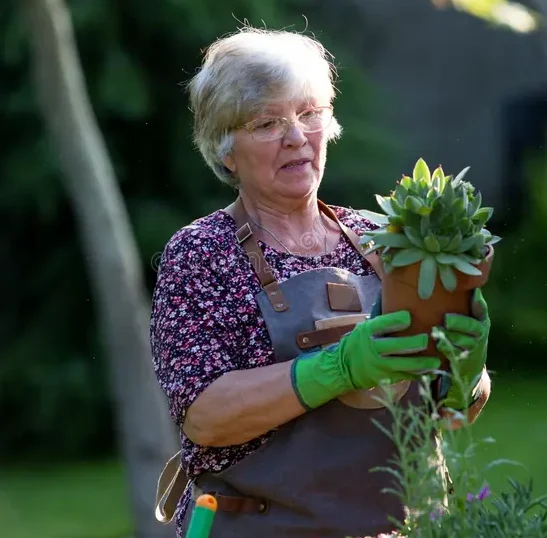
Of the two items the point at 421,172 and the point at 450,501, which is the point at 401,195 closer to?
the point at 421,172

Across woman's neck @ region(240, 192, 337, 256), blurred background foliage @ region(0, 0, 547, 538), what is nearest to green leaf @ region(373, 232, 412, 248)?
woman's neck @ region(240, 192, 337, 256)

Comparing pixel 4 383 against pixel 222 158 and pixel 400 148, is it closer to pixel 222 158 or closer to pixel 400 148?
pixel 400 148

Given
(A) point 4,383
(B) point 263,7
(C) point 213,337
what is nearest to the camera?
(C) point 213,337

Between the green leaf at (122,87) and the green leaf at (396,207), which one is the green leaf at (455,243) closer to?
the green leaf at (396,207)

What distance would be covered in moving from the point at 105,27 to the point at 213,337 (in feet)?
18.0

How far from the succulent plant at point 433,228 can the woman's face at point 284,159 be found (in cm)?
50

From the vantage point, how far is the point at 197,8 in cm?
723

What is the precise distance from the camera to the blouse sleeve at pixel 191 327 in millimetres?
2279

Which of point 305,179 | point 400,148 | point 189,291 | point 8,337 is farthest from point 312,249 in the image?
point 8,337

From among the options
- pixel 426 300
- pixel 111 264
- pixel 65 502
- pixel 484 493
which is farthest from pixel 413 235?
pixel 65 502

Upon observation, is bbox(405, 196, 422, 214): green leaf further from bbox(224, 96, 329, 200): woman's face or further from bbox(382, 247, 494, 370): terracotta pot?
bbox(224, 96, 329, 200): woman's face

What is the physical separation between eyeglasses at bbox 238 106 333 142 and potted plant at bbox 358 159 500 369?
1.49 ft

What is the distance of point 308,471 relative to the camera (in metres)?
2.29

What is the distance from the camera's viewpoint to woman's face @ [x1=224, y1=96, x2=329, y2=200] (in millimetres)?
2457
